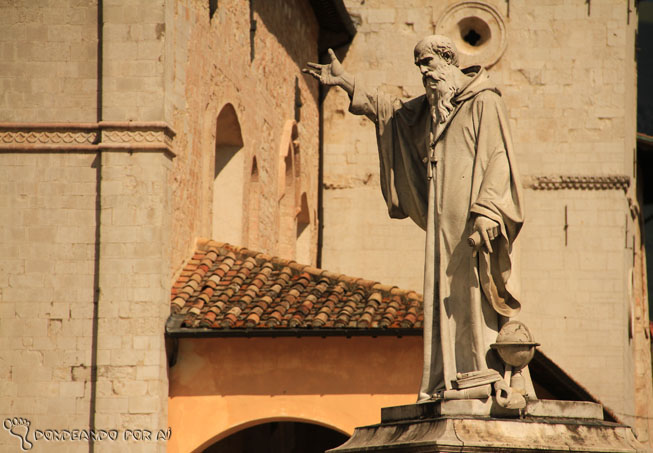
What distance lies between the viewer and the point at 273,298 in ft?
46.9

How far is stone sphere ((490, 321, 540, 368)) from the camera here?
23.0ft

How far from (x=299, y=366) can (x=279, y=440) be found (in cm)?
728

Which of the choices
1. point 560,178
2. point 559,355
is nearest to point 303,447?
point 559,355

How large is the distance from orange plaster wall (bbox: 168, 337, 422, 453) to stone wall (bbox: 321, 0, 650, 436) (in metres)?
7.98

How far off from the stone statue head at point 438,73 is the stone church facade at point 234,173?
1.14 meters

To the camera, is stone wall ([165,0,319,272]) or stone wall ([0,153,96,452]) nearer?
stone wall ([0,153,96,452])

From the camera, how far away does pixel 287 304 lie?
14.2 m

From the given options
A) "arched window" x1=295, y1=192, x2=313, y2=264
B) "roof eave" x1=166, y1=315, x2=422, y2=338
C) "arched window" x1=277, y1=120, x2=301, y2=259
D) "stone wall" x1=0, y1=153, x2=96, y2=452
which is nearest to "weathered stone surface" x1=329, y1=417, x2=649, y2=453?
"roof eave" x1=166, y1=315, x2=422, y2=338

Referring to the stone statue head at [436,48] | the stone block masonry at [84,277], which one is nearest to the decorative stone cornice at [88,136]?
the stone block masonry at [84,277]

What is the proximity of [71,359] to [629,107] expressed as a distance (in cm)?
1270

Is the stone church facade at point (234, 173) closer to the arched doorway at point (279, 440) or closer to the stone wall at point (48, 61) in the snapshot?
the stone wall at point (48, 61)

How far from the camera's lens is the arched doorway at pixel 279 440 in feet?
59.3

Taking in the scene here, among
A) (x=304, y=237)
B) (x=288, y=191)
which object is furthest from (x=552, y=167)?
(x=288, y=191)

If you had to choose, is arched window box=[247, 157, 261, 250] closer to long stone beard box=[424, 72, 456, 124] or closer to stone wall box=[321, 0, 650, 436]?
stone wall box=[321, 0, 650, 436]
